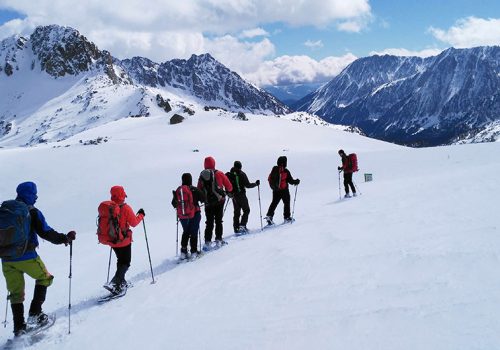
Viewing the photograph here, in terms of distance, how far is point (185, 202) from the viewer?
33.1 feet

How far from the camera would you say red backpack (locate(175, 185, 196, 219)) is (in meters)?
10.0

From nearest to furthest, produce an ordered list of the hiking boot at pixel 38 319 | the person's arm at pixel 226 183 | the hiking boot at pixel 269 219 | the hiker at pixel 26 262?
the hiker at pixel 26 262 < the hiking boot at pixel 38 319 < the person's arm at pixel 226 183 < the hiking boot at pixel 269 219

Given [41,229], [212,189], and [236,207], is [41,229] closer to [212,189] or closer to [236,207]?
[212,189]

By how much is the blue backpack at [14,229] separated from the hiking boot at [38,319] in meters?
1.21

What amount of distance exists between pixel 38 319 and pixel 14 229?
1772 millimetres

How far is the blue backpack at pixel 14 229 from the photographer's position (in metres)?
6.42

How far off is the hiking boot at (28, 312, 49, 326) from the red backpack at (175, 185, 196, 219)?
387 centimetres

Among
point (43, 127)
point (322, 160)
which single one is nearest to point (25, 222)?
point (322, 160)

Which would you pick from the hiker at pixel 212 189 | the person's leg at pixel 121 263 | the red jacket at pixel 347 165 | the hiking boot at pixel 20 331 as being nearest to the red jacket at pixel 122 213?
the person's leg at pixel 121 263

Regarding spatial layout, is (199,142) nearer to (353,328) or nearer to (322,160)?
(322,160)

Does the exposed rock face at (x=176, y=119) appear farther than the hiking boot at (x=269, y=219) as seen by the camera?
Yes

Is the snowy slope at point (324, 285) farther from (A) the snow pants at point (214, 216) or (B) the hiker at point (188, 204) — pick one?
(B) the hiker at point (188, 204)

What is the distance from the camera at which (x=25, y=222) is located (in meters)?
6.63

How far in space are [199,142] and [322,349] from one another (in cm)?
5050
